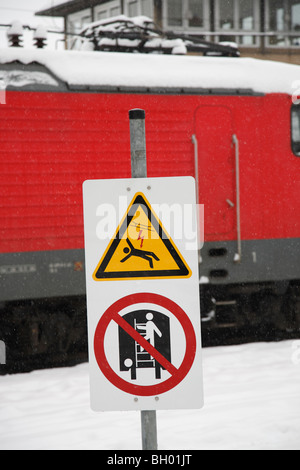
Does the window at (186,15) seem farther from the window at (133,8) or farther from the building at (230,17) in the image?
the window at (133,8)

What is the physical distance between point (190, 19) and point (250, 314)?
60.5 ft

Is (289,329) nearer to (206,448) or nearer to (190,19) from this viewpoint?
(206,448)

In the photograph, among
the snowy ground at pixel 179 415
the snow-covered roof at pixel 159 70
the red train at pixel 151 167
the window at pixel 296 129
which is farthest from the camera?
the window at pixel 296 129

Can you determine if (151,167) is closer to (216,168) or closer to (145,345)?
(216,168)

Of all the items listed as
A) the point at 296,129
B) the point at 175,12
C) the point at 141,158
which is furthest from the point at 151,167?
the point at 175,12

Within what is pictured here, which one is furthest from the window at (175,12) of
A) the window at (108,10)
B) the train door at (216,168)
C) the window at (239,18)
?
the train door at (216,168)

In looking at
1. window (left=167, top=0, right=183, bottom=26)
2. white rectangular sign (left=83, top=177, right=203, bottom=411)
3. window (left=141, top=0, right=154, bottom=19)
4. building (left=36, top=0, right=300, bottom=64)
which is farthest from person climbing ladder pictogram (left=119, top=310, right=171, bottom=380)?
window (left=167, top=0, right=183, bottom=26)

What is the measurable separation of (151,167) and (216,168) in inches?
34.1

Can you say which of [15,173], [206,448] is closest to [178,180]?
[206,448]

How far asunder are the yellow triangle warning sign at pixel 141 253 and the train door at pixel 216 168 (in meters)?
5.34

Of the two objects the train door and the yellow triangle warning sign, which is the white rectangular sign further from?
the train door

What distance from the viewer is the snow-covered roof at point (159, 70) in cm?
740

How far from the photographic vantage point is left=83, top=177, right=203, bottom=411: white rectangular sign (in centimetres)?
248

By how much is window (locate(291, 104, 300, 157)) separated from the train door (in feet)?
2.96
